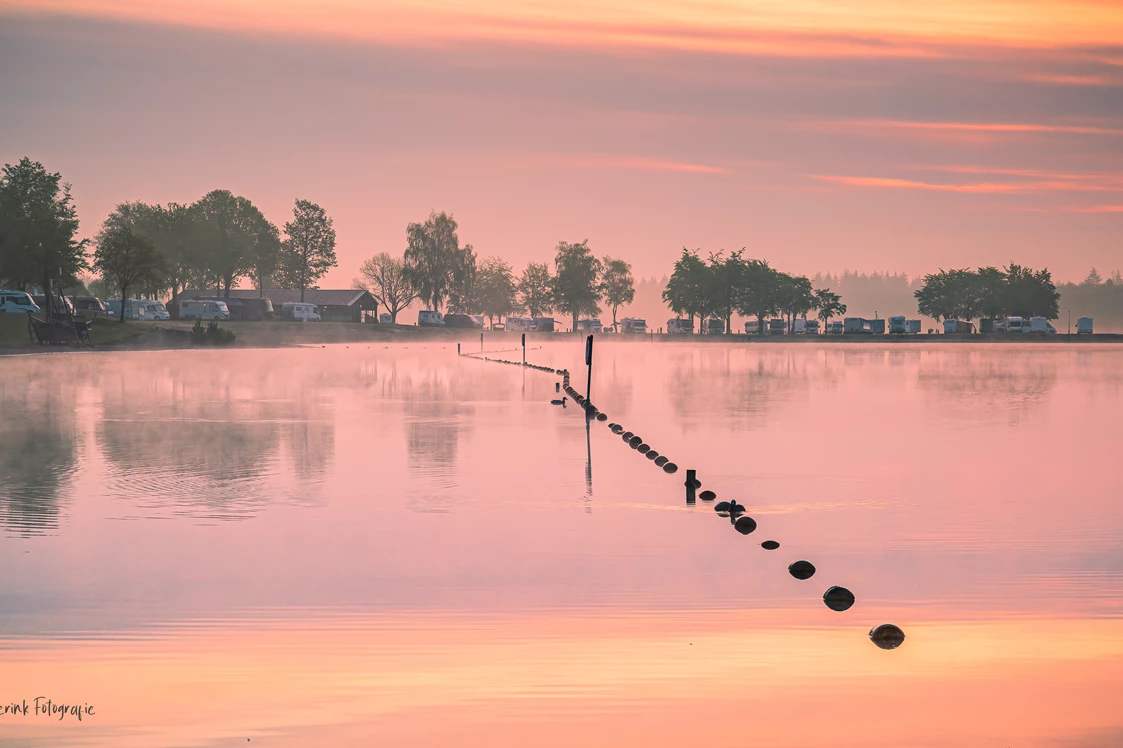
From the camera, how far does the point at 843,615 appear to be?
12.2 m

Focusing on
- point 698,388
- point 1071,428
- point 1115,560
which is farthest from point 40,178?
point 1115,560

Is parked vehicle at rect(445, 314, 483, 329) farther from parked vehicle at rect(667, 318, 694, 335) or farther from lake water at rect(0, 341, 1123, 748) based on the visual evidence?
lake water at rect(0, 341, 1123, 748)

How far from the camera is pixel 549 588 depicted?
1325 cm

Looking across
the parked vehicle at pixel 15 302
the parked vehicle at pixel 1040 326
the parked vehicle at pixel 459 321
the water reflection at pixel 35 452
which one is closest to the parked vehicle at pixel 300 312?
the parked vehicle at pixel 459 321

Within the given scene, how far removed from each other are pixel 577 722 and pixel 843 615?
4265 mm

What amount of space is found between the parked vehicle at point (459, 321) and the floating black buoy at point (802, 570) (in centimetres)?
17235

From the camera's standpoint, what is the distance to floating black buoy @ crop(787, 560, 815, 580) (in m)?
14.0

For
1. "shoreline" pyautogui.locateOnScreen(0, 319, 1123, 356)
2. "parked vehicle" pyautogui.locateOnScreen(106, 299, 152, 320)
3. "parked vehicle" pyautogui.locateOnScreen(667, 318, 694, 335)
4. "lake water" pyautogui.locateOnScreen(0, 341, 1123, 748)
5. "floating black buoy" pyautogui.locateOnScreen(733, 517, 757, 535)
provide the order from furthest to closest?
"parked vehicle" pyautogui.locateOnScreen(667, 318, 694, 335), "parked vehicle" pyautogui.locateOnScreen(106, 299, 152, 320), "shoreline" pyautogui.locateOnScreen(0, 319, 1123, 356), "floating black buoy" pyautogui.locateOnScreen(733, 517, 757, 535), "lake water" pyautogui.locateOnScreen(0, 341, 1123, 748)

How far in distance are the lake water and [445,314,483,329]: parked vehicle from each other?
155671mm

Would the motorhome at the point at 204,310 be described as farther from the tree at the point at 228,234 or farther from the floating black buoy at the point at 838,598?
the floating black buoy at the point at 838,598

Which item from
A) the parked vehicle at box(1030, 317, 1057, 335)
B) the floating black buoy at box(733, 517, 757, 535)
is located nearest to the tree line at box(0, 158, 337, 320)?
the floating black buoy at box(733, 517, 757, 535)

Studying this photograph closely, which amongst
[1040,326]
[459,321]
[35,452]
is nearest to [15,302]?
[35,452]

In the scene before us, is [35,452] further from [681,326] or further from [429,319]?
[681,326]

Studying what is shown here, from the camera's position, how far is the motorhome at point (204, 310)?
457 ft
